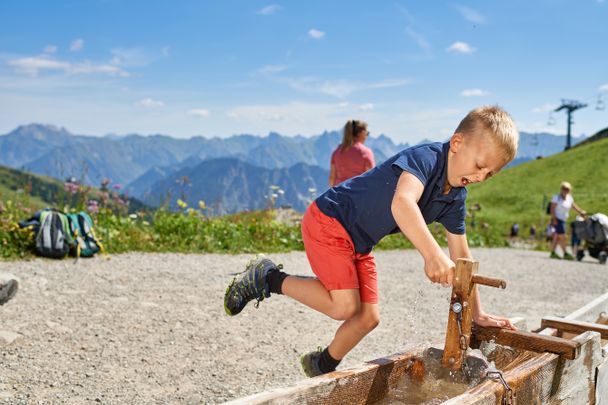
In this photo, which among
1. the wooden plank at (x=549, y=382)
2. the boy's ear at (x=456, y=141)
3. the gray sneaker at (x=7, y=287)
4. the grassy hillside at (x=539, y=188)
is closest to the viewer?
the wooden plank at (x=549, y=382)

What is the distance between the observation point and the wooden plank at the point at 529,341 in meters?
2.99

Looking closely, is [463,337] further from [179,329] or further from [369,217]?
[179,329]

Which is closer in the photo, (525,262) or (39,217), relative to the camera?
(39,217)

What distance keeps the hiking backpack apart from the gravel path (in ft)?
0.70

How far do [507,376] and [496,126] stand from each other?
1.18m

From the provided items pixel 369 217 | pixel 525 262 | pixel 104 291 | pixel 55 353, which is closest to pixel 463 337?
pixel 369 217

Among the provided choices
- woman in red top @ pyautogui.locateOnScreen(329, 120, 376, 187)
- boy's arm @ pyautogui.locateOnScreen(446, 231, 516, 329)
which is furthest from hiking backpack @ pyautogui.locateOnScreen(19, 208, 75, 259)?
boy's arm @ pyautogui.locateOnScreen(446, 231, 516, 329)

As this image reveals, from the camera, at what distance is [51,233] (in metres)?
7.52

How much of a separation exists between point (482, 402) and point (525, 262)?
11.4m

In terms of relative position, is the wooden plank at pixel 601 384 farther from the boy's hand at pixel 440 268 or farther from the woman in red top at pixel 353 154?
the woman in red top at pixel 353 154

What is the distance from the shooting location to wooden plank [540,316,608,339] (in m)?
3.72

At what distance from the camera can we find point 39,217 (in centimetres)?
762

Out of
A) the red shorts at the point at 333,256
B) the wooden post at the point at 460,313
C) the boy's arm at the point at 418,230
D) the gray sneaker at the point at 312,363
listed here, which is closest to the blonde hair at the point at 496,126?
the boy's arm at the point at 418,230

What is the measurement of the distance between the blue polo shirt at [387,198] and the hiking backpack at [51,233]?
16.9ft
